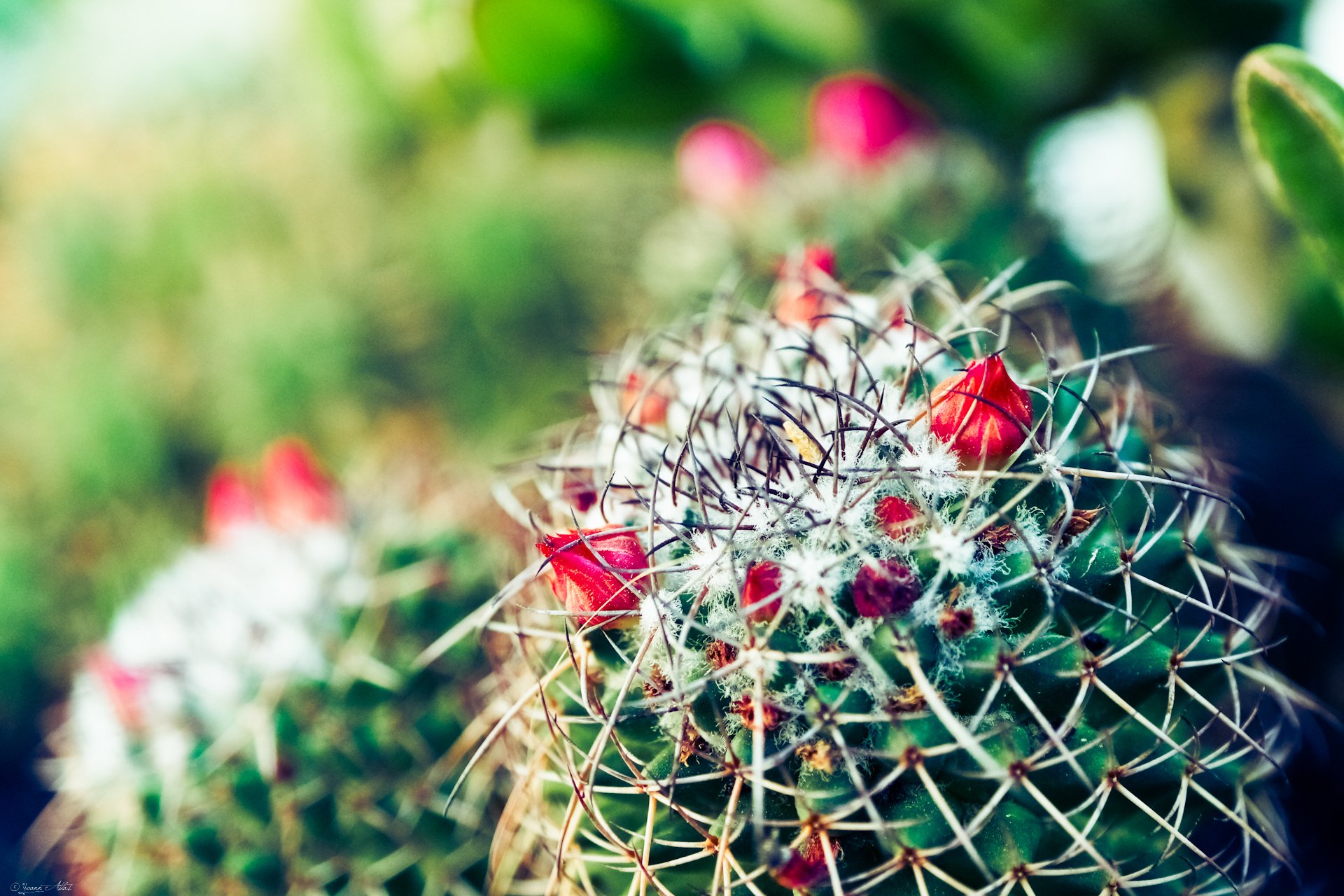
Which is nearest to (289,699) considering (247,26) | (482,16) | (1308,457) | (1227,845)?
(1227,845)

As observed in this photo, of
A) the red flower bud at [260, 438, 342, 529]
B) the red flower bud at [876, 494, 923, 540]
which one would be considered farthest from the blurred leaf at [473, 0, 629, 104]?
A: the red flower bud at [876, 494, 923, 540]

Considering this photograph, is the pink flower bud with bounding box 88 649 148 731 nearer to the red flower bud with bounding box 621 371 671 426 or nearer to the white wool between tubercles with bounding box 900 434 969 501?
the red flower bud with bounding box 621 371 671 426

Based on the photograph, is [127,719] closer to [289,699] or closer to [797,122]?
[289,699]

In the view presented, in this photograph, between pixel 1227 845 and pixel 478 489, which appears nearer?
pixel 1227 845

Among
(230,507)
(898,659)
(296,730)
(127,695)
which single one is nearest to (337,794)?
(296,730)

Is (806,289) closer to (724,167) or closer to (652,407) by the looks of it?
(652,407)

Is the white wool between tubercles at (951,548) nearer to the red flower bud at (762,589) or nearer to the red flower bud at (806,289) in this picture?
the red flower bud at (762,589)
